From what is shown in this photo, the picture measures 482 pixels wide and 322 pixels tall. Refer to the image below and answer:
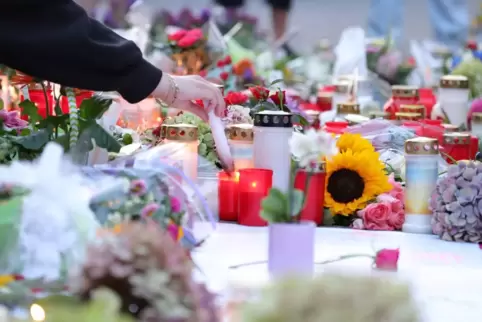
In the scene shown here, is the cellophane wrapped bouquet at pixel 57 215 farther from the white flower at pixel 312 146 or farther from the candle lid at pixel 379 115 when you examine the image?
the candle lid at pixel 379 115

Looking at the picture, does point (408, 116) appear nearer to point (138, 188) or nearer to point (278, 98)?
point (278, 98)

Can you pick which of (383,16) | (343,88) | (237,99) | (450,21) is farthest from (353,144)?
(450,21)

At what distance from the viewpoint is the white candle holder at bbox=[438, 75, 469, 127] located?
121 inches

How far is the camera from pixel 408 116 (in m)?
2.87

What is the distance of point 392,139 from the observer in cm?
245

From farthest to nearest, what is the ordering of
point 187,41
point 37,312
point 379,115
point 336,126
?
point 187,41, point 379,115, point 336,126, point 37,312

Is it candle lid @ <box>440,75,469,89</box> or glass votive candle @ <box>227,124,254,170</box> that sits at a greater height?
candle lid @ <box>440,75,469,89</box>

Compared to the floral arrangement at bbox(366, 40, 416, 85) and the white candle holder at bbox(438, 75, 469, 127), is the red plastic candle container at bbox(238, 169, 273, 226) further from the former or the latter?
the floral arrangement at bbox(366, 40, 416, 85)

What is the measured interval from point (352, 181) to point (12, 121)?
67cm

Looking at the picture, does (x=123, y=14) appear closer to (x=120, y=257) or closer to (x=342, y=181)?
(x=342, y=181)

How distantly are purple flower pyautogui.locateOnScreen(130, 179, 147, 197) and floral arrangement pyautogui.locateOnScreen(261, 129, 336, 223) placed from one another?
148 millimetres

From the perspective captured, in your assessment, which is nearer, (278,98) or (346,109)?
(278,98)

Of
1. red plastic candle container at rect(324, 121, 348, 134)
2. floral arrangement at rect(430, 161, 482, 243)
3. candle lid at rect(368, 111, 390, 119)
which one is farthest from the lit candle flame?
candle lid at rect(368, 111, 390, 119)

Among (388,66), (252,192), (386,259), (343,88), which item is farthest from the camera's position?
(388,66)
